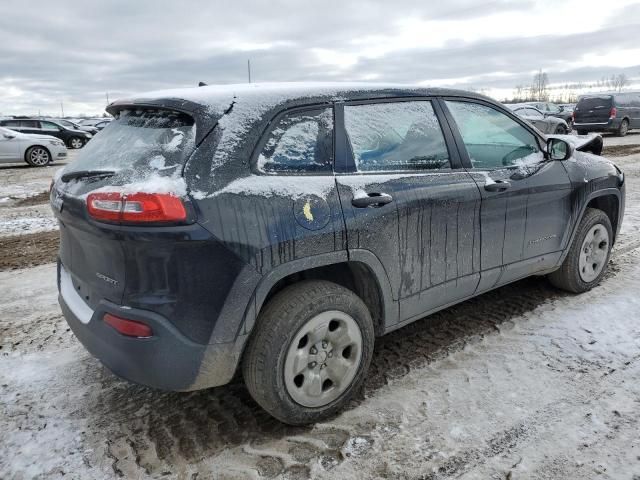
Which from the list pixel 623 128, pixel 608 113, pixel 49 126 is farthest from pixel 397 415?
pixel 49 126

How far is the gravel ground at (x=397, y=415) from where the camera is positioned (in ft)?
7.89

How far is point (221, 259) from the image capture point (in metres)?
2.29

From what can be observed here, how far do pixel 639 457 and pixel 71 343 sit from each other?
338 centimetres

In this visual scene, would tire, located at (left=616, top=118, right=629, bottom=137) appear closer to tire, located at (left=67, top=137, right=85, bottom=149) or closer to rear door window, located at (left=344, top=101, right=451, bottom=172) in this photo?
rear door window, located at (left=344, top=101, right=451, bottom=172)

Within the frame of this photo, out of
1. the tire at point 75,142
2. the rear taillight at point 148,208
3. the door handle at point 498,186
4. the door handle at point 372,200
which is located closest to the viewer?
the rear taillight at point 148,208

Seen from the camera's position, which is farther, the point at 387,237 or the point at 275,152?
the point at 387,237

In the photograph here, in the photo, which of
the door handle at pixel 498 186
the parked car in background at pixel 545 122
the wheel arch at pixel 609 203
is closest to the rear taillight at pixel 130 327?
the door handle at pixel 498 186

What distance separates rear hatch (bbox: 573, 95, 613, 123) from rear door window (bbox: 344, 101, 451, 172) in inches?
803

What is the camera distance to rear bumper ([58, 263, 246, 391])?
7.57 feet

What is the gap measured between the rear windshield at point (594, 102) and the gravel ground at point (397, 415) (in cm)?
1968

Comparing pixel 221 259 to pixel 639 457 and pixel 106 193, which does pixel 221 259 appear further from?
pixel 639 457

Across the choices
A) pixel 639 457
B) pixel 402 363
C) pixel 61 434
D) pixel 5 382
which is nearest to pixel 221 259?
pixel 61 434

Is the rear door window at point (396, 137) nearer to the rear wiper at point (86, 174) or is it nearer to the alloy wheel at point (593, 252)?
the rear wiper at point (86, 174)

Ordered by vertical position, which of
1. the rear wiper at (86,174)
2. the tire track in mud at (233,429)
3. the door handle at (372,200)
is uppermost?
the rear wiper at (86,174)
